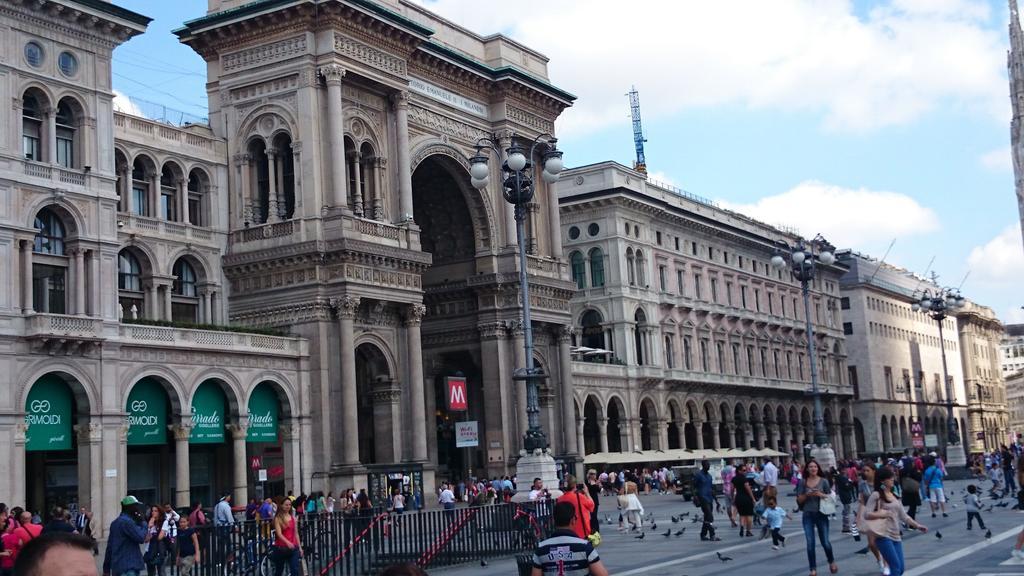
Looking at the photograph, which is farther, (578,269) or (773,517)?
(578,269)

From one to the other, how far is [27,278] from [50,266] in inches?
59.9

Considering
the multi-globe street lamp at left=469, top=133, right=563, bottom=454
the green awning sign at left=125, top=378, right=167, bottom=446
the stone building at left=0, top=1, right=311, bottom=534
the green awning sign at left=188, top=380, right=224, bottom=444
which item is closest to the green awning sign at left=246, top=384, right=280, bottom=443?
the stone building at left=0, top=1, right=311, bottom=534

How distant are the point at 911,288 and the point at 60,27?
114m

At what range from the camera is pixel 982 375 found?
15162 cm

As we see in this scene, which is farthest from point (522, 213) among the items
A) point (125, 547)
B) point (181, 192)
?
point (181, 192)

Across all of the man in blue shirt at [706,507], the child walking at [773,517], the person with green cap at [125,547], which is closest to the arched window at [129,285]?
the man in blue shirt at [706,507]

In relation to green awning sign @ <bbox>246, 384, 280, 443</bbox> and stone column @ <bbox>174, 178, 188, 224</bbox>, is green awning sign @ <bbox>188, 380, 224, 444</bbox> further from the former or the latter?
stone column @ <bbox>174, 178, 188, 224</bbox>

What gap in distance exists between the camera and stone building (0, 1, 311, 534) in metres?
36.8

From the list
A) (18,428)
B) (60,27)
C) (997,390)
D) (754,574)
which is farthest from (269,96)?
(997,390)

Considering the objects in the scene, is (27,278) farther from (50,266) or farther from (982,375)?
(982,375)

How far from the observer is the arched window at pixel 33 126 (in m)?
38.2

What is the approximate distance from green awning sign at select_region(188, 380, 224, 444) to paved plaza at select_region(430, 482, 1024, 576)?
16.4 m

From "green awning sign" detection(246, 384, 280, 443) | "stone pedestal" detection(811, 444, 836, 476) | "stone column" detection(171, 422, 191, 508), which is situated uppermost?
"green awning sign" detection(246, 384, 280, 443)

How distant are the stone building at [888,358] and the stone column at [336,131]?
2622 inches
